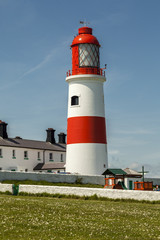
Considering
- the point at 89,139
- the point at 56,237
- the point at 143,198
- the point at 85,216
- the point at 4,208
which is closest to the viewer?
the point at 56,237

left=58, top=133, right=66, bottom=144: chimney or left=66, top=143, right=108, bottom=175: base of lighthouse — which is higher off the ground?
left=58, top=133, right=66, bottom=144: chimney

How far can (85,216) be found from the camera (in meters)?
16.6

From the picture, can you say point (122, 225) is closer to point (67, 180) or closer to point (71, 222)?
point (71, 222)

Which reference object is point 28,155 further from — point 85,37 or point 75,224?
point 75,224

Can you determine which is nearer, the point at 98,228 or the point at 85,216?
the point at 98,228

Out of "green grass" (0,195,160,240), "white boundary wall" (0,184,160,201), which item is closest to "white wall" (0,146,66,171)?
"white boundary wall" (0,184,160,201)

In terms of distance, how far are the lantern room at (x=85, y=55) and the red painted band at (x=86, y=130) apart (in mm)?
5136

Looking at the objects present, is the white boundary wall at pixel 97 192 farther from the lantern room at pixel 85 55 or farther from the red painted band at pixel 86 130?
the lantern room at pixel 85 55

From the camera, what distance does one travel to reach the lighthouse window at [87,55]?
4250 centimetres

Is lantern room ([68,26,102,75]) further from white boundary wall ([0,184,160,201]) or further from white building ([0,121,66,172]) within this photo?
white building ([0,121,66,172])

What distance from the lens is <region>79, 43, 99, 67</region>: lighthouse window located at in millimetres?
42500

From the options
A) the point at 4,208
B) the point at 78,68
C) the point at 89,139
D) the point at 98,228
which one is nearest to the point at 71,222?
the point at 98,228

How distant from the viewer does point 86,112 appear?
41.8m

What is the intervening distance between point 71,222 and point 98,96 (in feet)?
95.5
